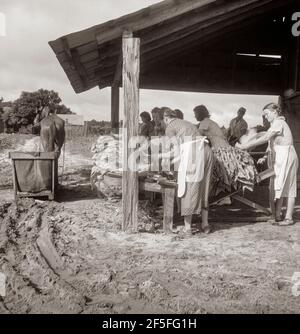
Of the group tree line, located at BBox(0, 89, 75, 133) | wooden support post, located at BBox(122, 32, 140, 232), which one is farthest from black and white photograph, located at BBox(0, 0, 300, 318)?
tree line, located at BBox(0, 89, 75, 133)

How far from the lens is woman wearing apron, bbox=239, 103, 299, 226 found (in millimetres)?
7145

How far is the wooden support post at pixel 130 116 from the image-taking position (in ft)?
20.9

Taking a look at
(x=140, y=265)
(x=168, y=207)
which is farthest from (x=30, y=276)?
(x=168, y=207)

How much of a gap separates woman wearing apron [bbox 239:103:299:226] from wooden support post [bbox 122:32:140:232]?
2.17m

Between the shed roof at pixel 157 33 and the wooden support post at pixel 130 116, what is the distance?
0.85ft

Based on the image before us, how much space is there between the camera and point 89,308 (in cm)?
381

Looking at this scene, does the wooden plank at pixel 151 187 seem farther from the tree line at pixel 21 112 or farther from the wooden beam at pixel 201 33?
the tree line at pixel 21 112

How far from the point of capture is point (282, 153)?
7238mm

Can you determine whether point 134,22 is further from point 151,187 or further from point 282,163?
point 282,163

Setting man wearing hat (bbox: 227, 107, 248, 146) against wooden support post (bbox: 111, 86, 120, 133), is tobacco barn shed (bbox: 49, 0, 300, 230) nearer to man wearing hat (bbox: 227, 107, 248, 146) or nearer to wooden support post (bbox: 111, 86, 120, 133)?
wooden support post (bbox: 111, 86, 120, 133)

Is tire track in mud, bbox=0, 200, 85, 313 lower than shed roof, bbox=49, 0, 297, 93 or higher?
lower

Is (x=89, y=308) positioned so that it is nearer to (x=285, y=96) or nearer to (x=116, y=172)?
(x=116, y=172)

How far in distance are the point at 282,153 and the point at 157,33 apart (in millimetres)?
2821

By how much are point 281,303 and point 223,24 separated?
617 centimetres
